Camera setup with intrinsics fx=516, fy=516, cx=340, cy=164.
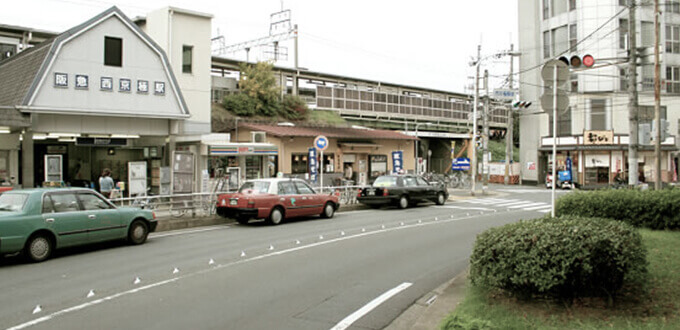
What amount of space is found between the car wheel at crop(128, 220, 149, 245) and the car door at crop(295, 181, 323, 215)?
231 inches

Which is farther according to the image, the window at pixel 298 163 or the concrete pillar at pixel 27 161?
the window at pixel 298 163

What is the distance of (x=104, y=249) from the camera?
38.5ft

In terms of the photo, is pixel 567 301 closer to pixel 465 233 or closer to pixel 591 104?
pixel 465 233

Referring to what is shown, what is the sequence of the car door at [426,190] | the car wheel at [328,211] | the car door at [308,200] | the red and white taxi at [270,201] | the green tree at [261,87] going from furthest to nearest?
the green tree at [261,87]
the car door at [426,190]
the car wheel at [328,211]
the car door at [308,200]
the red and white taxi at [270,201]

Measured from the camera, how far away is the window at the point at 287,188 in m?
16.7

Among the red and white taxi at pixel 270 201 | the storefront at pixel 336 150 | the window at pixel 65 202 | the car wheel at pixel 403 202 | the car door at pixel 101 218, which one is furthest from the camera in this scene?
the storefront at pixel 336 150

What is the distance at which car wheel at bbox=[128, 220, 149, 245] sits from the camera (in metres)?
12.2

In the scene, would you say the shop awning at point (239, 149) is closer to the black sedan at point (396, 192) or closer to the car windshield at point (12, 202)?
the black sedan at point (396, 192)

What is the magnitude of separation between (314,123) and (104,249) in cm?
2525

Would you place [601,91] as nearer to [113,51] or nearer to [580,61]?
[580,61]

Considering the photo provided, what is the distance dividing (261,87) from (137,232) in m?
25.1

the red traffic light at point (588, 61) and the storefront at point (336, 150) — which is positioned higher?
the red traffic light at point (588, 61)

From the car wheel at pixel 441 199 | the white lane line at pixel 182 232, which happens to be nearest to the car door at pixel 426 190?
the car wheel at pixel 441 199

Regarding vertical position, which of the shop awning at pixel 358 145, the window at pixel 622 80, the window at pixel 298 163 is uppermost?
the window at pixel 622 80
